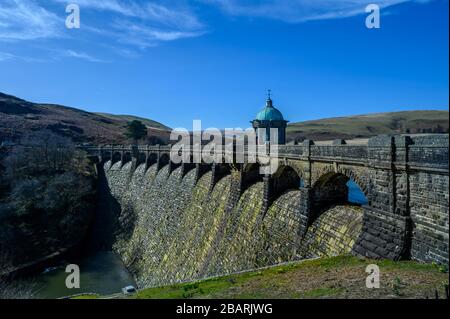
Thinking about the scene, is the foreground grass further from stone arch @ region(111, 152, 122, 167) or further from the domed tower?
stone arch @ region(111, 152, 122, 167)

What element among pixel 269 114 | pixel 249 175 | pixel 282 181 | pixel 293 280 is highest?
pixel 269 114

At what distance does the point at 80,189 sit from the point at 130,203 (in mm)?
9691

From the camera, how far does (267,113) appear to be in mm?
33438

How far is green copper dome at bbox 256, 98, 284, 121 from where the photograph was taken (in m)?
33.2

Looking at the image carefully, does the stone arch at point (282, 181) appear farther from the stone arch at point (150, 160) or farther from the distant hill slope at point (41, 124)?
the distant hill slope at point (41, 124)

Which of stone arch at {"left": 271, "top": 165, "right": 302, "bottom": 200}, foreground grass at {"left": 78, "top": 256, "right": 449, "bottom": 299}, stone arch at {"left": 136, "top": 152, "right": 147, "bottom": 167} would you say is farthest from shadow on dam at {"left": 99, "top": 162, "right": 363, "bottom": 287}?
foreground grass at {"left": 78, "top": 256, "right": 449, "bottom": 299}

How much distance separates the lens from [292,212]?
64.3 ft

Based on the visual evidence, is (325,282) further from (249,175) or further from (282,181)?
(249,175)

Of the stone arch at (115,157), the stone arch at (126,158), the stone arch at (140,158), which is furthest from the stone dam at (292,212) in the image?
the stone arch at (115,157)

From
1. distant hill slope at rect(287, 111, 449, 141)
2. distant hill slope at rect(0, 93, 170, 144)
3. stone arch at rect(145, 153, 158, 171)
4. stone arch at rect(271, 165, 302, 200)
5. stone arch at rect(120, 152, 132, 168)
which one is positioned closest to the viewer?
stone arch at rect(271, 165, 302, 200)

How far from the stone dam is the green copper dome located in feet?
21.9

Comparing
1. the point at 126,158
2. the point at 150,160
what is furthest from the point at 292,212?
the point at 126,158

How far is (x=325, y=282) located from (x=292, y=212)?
8.85 metres
